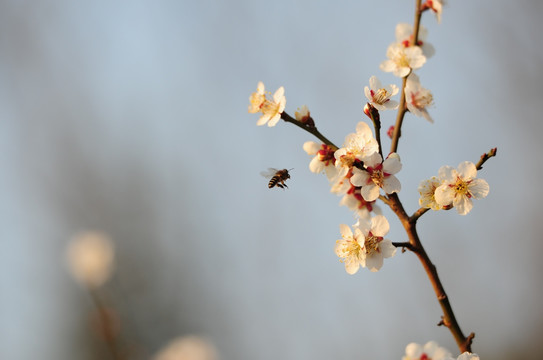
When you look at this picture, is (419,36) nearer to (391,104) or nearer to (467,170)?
(391,104)

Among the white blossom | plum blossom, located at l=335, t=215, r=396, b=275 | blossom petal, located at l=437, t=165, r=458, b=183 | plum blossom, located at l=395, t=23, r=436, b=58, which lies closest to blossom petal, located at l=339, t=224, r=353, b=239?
plum blossom, located at l=335, t=215, r=396, b=275

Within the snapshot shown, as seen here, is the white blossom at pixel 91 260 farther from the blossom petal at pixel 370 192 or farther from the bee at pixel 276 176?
the blossom petal at pixel 370 192

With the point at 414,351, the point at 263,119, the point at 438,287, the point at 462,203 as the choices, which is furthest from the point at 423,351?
the point at 263,119

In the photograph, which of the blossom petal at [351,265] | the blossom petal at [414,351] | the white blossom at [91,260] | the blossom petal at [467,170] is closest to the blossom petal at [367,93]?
the blossom petal at [467,170]

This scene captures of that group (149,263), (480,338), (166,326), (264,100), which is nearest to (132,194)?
(149,263)

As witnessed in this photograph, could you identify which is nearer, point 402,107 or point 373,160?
point 373,160

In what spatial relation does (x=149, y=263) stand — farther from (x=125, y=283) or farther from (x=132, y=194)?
(x=132, y=194)

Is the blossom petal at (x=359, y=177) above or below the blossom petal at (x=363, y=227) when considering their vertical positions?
above

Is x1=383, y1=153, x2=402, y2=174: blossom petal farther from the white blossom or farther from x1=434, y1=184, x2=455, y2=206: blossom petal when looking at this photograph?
the white blossom
